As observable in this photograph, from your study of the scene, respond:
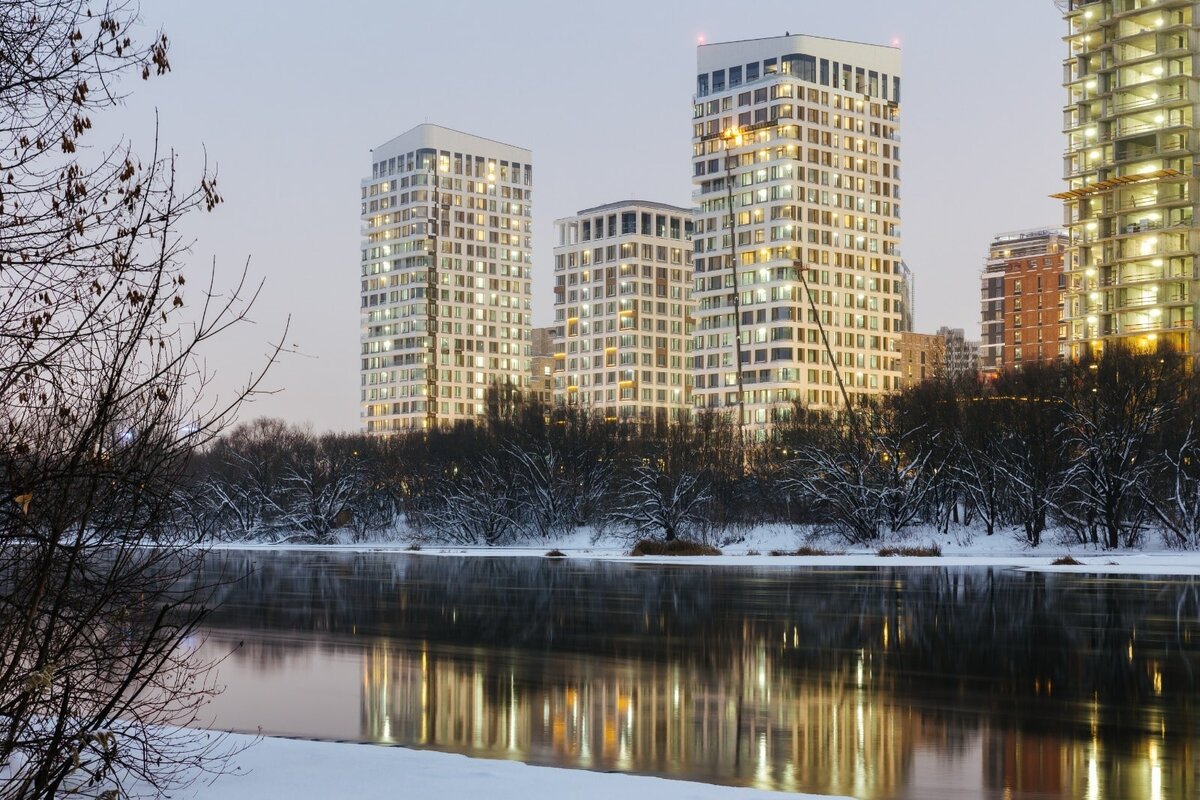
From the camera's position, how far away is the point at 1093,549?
6856cm

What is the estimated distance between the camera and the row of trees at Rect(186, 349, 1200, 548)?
227 ft

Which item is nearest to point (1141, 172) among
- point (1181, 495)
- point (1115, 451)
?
point (1181, 495)

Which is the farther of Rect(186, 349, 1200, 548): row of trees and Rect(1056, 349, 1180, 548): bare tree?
Rect(186, 349, 1200, 548): row of trees

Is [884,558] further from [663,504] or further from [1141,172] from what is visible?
[1141,172]

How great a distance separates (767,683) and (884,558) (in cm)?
4767

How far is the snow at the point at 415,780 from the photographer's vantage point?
12562mm

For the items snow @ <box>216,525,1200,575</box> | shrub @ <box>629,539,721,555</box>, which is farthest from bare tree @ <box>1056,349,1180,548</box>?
shrub @ <box>629,539,721,555</box>

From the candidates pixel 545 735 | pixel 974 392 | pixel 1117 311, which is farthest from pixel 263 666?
pixel 1117 311

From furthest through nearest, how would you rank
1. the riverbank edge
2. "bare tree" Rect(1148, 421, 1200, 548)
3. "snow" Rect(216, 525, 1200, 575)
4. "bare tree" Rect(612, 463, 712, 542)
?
"bare tree" Rect(612, 463, 712, 542) → "bare tree" Rect(1148, 421, 1200, 548) → "snow" Rect(216, 525, 1200, 575) → the riverbank edge

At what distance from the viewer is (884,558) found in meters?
67.6

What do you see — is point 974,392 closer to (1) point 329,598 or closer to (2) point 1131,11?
(1) point 329,598

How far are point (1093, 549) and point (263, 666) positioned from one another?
54032mm

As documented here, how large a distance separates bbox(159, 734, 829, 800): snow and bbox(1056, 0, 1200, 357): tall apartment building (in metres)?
139

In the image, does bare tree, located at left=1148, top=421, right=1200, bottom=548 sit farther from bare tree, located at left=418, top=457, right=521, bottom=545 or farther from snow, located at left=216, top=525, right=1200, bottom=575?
bare tree, located at left=418, top=457, right=521, bottom=545
